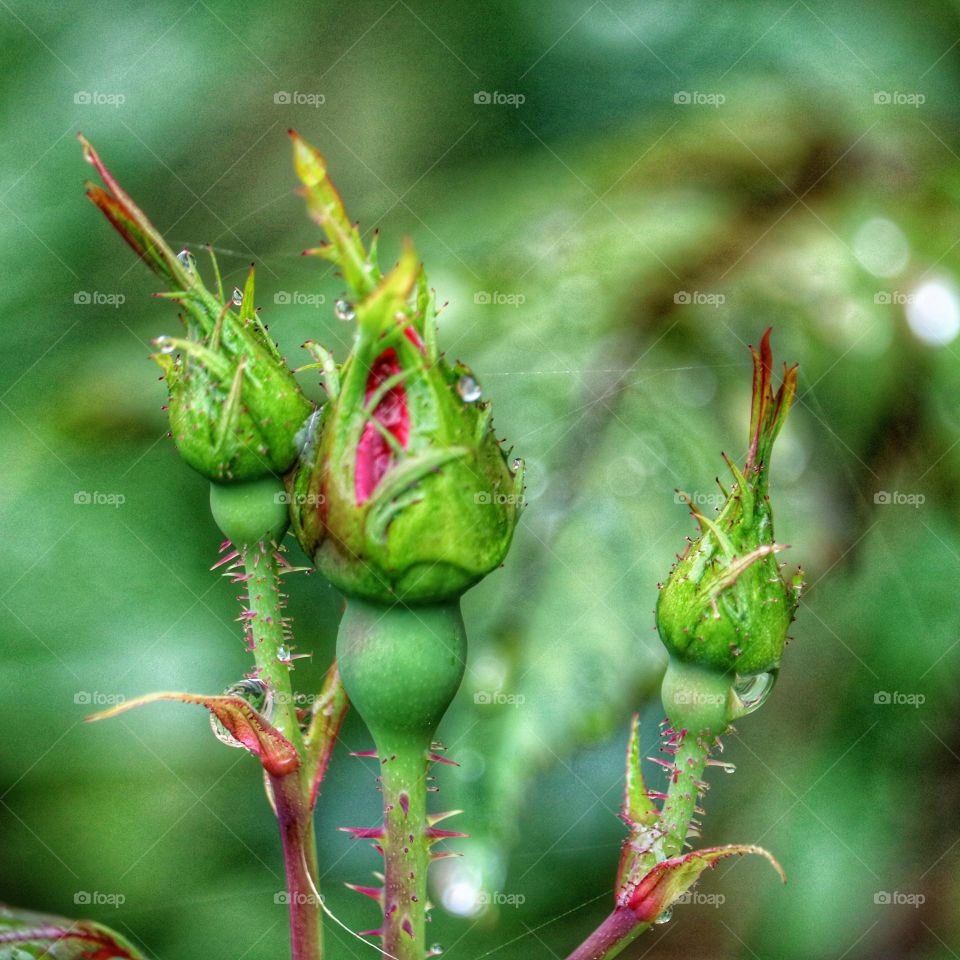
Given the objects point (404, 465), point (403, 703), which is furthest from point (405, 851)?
point (404, 465)

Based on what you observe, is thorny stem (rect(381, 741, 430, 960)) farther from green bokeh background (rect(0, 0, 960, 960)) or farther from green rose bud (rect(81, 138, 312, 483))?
green bokeh background (rect(0, 0, 960, 960))

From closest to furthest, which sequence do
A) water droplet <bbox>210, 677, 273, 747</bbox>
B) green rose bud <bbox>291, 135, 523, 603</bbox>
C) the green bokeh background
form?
green rose bud <bbox>291, 135, 523, 603</bbox>, water droplet <bbox>210, 677, 273, 747</bbox>, the green bokeh background

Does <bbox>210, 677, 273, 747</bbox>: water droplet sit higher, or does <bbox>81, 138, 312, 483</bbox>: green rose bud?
<bbox>81, 138, 312, 483</bbox>: green rose bud

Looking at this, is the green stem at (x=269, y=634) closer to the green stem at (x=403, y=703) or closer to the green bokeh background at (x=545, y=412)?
the green stem at (x=403, y=703)

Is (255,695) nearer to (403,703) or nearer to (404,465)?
(403,703)

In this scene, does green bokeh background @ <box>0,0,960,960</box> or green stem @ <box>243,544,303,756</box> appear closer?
green stem @ <box>243,544,303,756</box>

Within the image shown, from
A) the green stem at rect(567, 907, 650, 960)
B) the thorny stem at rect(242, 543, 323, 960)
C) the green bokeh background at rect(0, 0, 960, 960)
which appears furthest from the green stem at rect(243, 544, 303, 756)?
the green bokeh background at rect(0, 0, 960, 960)

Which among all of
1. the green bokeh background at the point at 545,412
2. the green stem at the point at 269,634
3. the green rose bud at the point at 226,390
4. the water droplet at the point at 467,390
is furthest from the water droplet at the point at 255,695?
the green bokeh background at the point at 545,412

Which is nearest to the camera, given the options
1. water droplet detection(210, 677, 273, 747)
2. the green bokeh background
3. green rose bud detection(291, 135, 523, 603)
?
green rose bud detection(291, 135, 523, 603)
